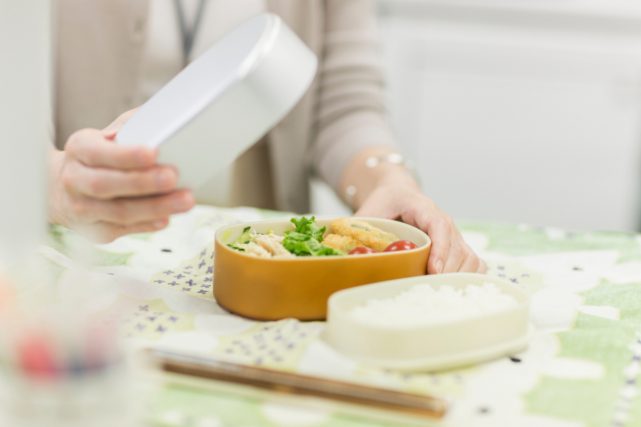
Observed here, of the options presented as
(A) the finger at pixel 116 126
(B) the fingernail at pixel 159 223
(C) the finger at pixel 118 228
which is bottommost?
(C) the finger at pixel 118 228

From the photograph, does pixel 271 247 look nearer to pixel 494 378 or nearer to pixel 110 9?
pixel 494 378

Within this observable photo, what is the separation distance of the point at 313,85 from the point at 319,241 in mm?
635

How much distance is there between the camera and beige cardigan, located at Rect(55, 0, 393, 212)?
1122 millimetres

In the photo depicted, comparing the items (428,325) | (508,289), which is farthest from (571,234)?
(428,325)

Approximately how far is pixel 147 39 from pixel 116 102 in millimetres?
108

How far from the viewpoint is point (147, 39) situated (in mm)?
1150

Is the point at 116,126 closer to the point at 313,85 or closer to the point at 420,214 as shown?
the point at 420,214

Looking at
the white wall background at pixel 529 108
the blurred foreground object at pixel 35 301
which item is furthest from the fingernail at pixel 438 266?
the white wall background at pixel 529 108

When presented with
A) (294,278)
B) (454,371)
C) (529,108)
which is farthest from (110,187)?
(529,108)

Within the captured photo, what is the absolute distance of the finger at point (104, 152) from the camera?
0.57 meters

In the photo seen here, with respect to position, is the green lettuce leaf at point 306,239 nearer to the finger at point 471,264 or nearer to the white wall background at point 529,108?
the finger at point 471,264

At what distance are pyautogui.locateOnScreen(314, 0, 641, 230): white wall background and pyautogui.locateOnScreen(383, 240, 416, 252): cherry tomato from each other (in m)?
1.26

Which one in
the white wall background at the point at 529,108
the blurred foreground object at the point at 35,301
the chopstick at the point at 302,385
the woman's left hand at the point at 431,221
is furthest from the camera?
the white wall background at the point at 529,108

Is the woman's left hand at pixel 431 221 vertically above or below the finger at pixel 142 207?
below
